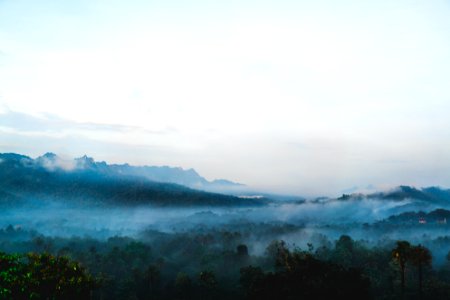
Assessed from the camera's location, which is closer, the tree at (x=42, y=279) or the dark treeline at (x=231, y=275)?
the tree at (x=42, y=279)

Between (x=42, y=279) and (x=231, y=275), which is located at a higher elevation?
(x=42, y=279)

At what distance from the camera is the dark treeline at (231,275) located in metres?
37.1

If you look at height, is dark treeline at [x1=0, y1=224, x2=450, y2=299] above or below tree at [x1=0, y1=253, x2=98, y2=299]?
below

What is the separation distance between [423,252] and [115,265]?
112 meters

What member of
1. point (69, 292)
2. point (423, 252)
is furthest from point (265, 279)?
point (423, 252)

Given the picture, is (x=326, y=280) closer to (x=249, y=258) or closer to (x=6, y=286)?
(x=6, y=286)

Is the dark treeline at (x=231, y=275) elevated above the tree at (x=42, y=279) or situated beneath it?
situated beneath

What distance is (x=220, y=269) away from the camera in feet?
493

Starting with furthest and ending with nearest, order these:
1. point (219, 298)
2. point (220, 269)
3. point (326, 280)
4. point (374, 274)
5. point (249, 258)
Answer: point (249, 258), point (220, 269), point (374, 274), point (219, 298), point (326, 280)

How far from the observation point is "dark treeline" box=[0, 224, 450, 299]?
37.1m

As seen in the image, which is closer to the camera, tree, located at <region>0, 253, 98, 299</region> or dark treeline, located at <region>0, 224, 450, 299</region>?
tree, located at <region>0, 253, 98, 299</region>

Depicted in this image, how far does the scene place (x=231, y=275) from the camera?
144 meters

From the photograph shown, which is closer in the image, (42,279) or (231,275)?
(42,279)

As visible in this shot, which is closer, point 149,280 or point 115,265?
point 149,280
